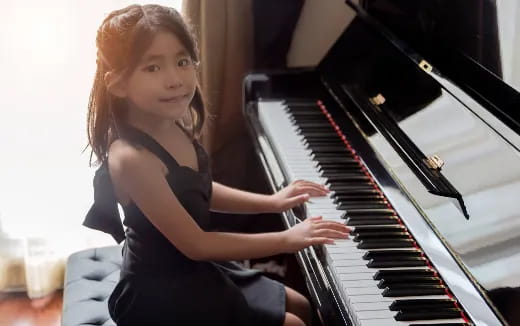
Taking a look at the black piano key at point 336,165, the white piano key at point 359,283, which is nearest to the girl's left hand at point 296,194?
the black piano key at point 336,165

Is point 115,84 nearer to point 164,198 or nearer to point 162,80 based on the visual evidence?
point 162,80

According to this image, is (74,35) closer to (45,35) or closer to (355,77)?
(45,35)

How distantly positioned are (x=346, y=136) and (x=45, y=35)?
3.41ft

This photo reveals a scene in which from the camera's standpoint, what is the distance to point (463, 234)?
1.28 metres

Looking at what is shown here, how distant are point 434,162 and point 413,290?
0.30 metres

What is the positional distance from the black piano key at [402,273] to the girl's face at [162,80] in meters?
0.50

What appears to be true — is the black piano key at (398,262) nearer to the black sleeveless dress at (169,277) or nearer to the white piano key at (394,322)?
the white piano key at (394,322)

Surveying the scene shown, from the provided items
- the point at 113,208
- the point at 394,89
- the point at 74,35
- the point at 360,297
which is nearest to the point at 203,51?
the point at 74,35

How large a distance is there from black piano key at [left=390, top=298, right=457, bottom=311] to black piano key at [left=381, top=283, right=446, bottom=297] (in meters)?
0.02

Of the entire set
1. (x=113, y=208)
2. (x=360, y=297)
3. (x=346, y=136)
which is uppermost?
(x=346, y=136)

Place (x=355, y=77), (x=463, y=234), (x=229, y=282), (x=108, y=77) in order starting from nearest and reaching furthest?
(x=463, y=234) → (x=108, y=77) → (x=229, y=282) → (x=355, y=77)

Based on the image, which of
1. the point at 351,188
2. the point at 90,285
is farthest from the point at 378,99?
the point at 90,285

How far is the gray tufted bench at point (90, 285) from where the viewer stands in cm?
168

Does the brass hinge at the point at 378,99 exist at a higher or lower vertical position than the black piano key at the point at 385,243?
higher
